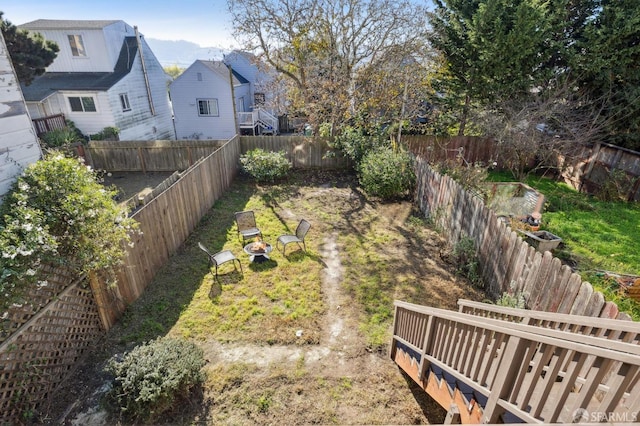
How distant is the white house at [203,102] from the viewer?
20438 millimetres

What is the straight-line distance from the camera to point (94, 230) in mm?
4379

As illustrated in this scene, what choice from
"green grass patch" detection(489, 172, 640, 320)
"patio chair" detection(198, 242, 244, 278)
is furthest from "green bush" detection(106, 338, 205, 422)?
"green grass patch" detection(489, 172, 640, 320)

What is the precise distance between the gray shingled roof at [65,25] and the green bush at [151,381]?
19.9 meters

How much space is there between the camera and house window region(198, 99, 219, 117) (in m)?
21.0

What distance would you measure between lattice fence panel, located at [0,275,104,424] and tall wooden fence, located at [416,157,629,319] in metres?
6.66

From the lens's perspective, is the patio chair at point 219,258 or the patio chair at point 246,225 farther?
the patio chair at point 246,225

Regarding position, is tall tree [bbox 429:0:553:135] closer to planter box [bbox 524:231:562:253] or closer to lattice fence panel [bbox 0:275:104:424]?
planter box [bbox 524:231:562:253]

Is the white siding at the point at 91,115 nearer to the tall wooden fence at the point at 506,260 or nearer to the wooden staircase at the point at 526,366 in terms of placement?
the tall wooden fence at the point at 506,260

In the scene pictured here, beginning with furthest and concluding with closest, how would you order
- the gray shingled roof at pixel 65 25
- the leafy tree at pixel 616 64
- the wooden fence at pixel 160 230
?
the gray shingled roof at pixel 65 25 → the leafy tree at pixel 616 64 → the wooden fence at pixel 160 230

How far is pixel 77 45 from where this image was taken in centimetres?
1748

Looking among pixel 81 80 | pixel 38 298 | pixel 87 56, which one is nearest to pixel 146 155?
pixel 81 80

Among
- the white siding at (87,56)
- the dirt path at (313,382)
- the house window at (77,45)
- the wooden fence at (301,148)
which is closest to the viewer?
the dirt path at (313,382)

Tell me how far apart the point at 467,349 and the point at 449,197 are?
5.47m

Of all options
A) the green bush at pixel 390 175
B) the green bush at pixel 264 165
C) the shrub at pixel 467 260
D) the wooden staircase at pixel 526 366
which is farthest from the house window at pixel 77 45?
the wooden staircase at pixel 526 366
